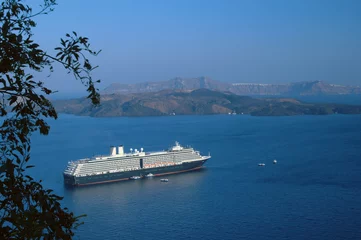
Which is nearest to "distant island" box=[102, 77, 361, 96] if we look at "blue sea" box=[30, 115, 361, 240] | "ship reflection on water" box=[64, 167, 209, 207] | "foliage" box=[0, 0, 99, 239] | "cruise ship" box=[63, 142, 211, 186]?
"blue sea" box=[30, 115, 361, 240]

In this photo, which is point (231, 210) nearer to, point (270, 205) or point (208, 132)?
point (270, 205)

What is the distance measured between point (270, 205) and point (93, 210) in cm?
496

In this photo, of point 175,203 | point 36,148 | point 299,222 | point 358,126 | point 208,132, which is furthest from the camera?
point 358,126

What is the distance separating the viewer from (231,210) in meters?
13.6

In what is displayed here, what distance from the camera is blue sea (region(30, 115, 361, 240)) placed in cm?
1176

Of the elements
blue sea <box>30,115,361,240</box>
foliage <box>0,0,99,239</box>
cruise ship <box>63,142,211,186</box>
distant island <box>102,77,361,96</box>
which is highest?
distant island <box>102,77,361,96</box>

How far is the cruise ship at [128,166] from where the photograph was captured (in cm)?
1878

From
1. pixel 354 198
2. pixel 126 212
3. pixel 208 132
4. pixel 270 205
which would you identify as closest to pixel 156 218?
pixel 126 212

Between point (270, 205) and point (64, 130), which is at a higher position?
point (64, 130)

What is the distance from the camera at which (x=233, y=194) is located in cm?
1570

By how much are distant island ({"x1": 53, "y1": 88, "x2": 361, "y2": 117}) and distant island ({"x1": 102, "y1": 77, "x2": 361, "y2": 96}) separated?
48423 millimetres

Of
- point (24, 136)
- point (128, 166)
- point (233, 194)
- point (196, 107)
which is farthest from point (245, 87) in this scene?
point (24, 136)

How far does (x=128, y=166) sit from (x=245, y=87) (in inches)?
4509

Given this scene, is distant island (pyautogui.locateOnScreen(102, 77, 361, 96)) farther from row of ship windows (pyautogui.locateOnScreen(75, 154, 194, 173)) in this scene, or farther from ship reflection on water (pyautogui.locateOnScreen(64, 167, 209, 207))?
ship reflection on water (pyautogui.locateOnScreen(64, 167, 209, 207))
